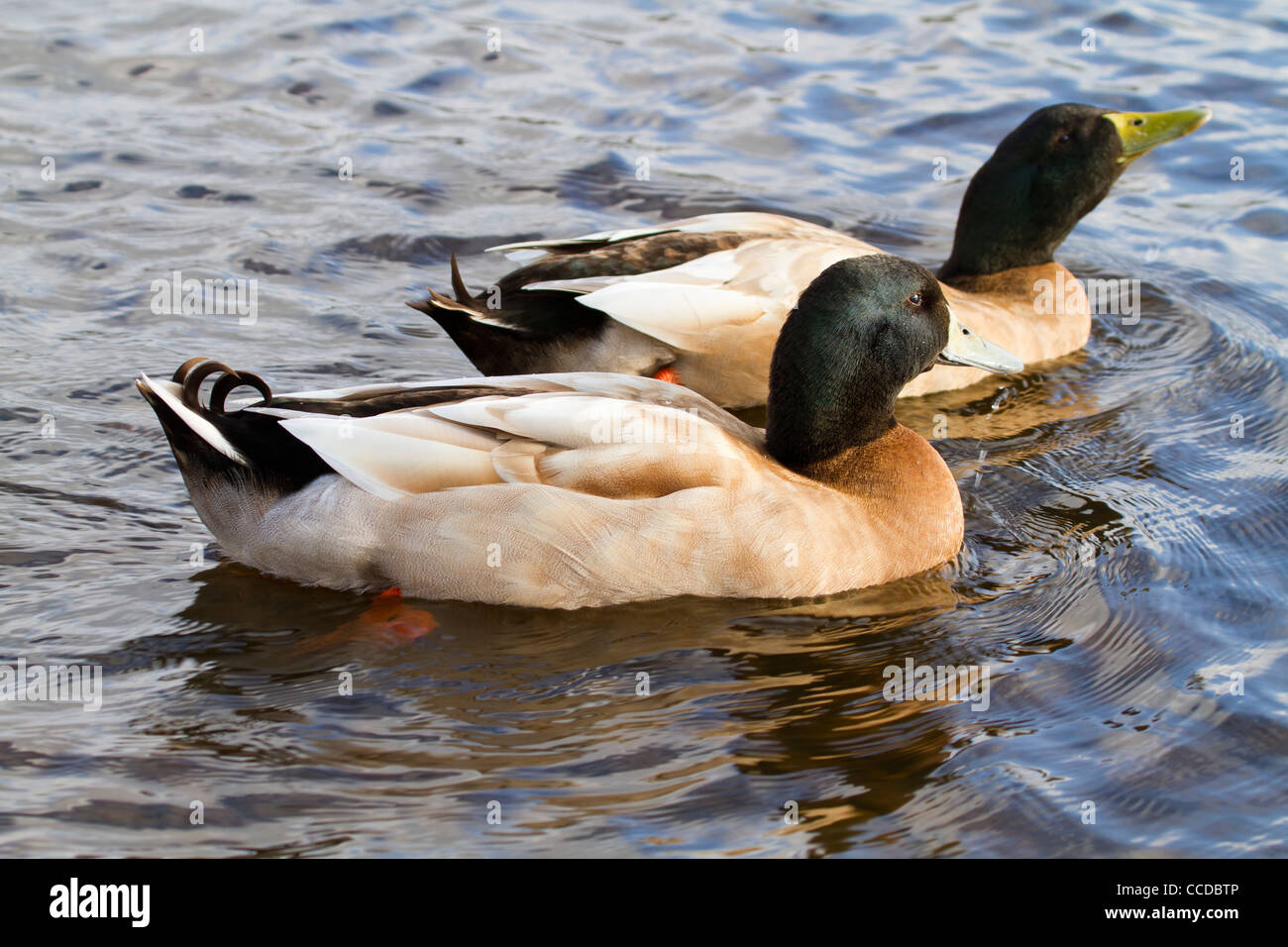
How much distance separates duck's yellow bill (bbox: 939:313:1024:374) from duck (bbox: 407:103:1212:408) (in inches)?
37.8

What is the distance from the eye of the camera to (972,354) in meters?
5.72

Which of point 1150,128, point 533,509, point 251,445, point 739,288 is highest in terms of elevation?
point 1150,128

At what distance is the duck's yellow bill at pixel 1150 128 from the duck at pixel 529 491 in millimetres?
3135

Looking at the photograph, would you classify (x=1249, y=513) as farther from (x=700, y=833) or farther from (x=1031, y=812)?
(x=700, y=833)

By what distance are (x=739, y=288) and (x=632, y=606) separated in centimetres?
200

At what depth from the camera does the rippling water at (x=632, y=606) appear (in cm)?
412

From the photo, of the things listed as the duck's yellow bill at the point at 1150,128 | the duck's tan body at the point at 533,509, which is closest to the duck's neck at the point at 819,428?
the duck's tan body at the point at 533,509

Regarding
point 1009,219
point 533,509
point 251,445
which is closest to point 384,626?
point 533,509

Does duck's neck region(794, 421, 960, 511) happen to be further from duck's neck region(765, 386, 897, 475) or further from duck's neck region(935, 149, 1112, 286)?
duck's neck region(935, 149, 1112, 286)

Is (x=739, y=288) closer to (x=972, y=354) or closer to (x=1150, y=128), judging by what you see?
(x=972, y=354)

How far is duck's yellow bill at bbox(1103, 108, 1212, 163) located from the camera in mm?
7676

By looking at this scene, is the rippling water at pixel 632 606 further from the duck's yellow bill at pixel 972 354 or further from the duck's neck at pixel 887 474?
the duck's yellow bill at pixel 972 354

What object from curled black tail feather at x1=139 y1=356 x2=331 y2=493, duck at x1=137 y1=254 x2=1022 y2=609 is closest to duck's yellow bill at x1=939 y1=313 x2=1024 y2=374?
duck at x1=137 y1=254 x2=1022 y2=609
